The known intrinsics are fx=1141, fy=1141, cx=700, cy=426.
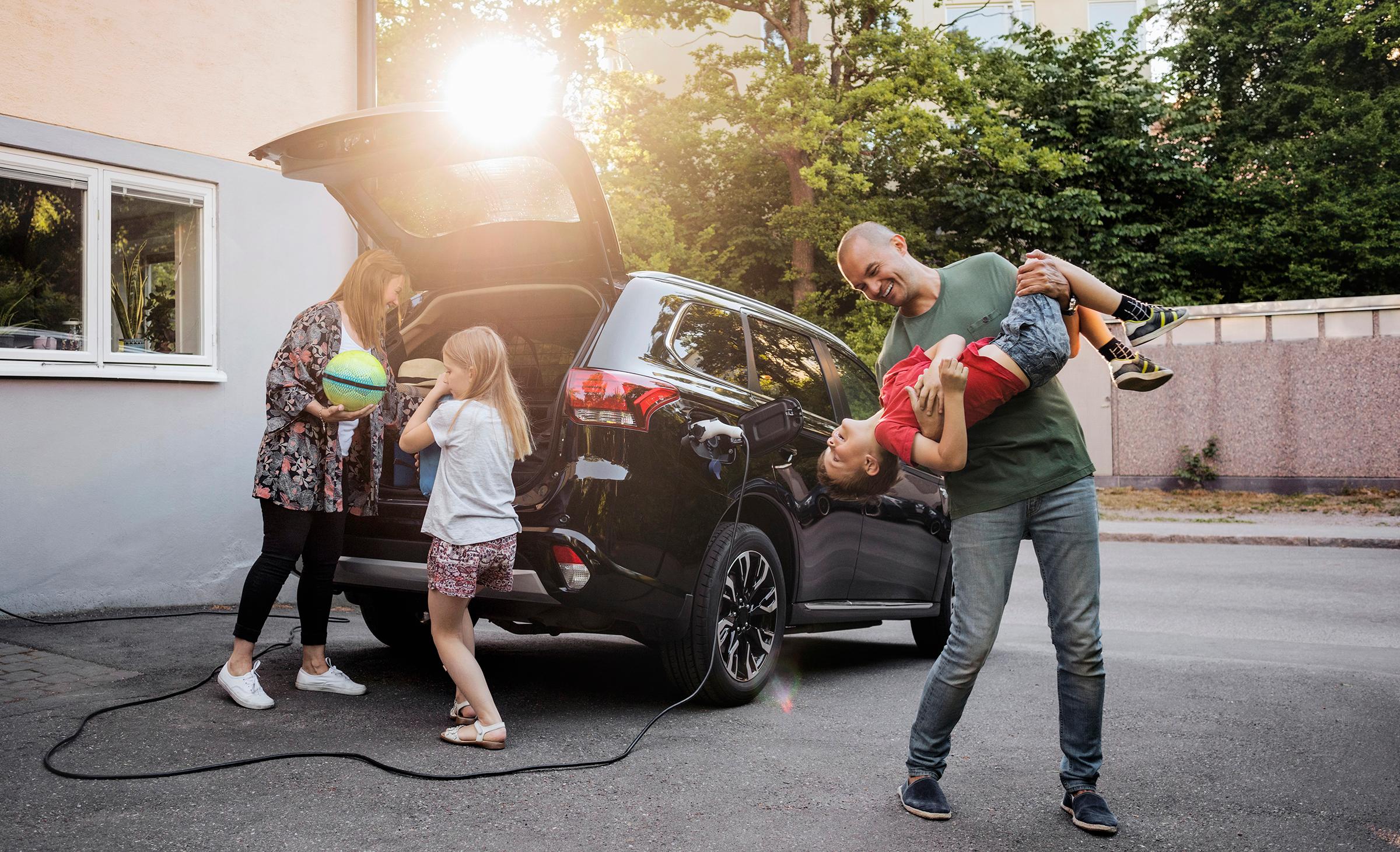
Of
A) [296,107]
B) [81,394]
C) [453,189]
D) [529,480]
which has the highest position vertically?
[296,107]

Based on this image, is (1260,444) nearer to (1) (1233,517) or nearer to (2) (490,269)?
(1) (1233,517)

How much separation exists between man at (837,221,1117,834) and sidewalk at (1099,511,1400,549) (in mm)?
11625

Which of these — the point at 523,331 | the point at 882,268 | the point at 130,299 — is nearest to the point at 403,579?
the point at 523,331

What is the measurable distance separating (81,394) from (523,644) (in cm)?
307

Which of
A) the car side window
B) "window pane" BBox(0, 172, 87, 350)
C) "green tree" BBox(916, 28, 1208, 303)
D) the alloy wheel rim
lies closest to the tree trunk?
"green tree" BBox(916, 28, 1208, 303)

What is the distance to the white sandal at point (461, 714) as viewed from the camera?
4473mm

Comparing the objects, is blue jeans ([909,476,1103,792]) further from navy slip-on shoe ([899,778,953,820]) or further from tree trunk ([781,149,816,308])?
tree trunk ([781,149,816,308])

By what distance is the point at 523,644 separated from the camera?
6918 mm

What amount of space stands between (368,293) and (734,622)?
82.1 inches

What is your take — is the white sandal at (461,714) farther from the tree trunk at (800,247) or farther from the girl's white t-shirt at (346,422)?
the tree trunk at (800,247)

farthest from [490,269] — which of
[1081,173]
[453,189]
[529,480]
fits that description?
[1081,173]

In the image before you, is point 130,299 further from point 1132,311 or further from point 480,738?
point 1132,311

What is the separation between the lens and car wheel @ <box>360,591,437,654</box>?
584 cm

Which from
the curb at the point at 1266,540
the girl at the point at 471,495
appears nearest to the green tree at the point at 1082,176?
the curb at the point at 1266,540
